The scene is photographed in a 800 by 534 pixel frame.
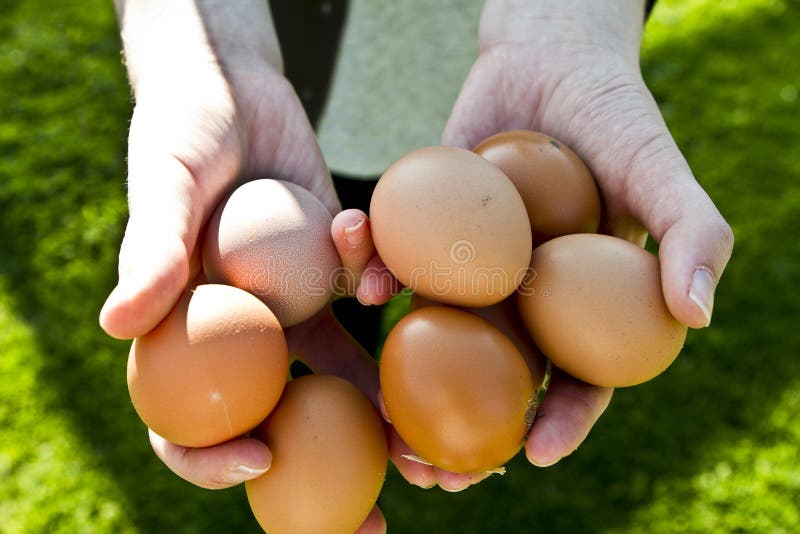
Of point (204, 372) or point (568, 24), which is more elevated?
point (568, 24)

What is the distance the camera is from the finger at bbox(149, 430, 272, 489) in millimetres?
1254

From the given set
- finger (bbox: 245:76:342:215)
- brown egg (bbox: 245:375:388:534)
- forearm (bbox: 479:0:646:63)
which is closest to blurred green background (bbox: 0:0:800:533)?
brown egg (bbox: 245:375:388:534)

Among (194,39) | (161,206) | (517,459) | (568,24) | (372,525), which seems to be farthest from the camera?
(517,459)

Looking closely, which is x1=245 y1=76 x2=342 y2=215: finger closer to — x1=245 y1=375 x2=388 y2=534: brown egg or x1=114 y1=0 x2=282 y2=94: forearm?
x1=114 y1=0 x2=282 y2=94: forearm

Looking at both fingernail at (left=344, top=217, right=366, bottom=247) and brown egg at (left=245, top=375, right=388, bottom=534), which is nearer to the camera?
brown egg at (left=245, top=375, right=388, bottom=534)

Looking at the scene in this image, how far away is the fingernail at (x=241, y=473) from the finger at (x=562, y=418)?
0.46 metres

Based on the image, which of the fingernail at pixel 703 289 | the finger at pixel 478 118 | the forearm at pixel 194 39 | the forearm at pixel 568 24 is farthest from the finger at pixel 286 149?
the fingernail at pixel 703 289

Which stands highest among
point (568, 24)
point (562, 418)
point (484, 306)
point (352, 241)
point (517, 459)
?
point (568, 24)

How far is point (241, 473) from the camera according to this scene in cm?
126

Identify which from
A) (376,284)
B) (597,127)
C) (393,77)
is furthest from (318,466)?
(393,77)

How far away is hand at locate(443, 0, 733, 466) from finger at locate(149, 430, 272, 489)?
0.47 m

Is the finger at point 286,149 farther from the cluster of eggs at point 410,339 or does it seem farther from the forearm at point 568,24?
the forearm at point 568,24

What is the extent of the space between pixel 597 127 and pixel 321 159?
0.63 metres

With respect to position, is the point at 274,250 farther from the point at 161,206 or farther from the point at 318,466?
the point at 318,466
